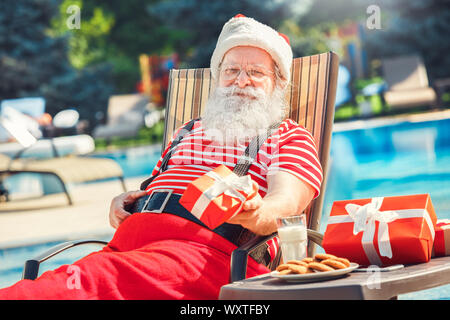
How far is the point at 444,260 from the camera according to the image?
1.84m

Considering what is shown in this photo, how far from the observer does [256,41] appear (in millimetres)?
2740

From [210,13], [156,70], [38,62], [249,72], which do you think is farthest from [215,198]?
[156,70]

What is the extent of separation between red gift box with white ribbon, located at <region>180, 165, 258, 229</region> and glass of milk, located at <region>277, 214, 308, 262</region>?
0.30 m

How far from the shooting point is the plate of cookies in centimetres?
165

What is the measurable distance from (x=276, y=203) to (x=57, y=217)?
464cm

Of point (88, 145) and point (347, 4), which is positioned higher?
point (347, 4)

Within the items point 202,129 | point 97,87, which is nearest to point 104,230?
point 202,129

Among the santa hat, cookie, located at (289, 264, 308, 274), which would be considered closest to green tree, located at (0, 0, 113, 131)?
the santa hat

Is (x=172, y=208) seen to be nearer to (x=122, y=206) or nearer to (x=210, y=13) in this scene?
(x=122, y=206)

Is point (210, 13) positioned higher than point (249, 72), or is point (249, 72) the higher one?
point (210, 13)

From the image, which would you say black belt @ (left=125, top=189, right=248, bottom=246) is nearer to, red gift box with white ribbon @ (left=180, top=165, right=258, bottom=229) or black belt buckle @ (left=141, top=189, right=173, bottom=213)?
black belt buckle @ (left=141, top=189, right=173, bottom=213)

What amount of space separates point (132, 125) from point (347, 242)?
1361 centimetres

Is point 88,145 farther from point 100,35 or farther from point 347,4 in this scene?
point 347,4
